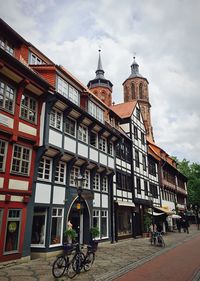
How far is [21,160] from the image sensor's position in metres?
14.6

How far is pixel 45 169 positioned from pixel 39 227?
3.54 meters

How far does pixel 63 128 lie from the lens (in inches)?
711

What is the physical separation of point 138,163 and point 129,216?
6.61 metres

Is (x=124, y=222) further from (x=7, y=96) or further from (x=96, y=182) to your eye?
(x=7, y=96)

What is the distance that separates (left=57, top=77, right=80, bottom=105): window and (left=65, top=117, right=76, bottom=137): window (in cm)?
174

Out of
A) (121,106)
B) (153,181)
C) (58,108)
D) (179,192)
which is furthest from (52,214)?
(179,192)

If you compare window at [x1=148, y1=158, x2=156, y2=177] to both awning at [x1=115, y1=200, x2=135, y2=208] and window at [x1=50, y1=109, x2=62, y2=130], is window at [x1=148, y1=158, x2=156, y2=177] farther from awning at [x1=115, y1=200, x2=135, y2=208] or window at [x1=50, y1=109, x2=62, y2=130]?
window at [x1=50, y1=109, x2=62, y2=130]

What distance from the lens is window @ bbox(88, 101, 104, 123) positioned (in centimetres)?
2224

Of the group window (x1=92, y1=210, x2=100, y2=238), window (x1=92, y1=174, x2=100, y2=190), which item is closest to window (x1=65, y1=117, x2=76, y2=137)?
window (x1=92, y1=174, x2=100, y2=190)

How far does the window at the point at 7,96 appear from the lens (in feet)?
45.6

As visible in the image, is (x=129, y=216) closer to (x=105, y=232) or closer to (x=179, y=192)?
(x=105, y=232)

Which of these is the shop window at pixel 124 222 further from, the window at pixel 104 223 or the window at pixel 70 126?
the window at pixel 70 126

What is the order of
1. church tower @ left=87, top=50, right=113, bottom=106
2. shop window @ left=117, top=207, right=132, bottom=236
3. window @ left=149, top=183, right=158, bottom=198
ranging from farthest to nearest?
church tower @ left=87, top=50, right=113, bottom=106 → window @ left=149, top=183, right=158, bottom=198 → shop window @ left=117, top=207, right=132, bottom=236

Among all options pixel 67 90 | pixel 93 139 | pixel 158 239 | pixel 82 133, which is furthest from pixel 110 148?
pixel 158 239
